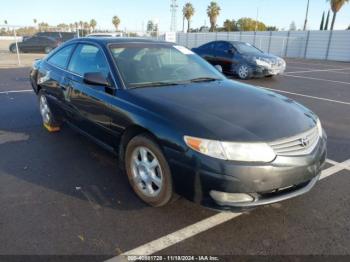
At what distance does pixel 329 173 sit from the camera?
366cm

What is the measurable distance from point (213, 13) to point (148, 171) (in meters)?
65.7

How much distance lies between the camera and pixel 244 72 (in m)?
11.5

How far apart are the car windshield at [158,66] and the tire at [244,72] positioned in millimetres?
7664

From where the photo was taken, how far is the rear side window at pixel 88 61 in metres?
3.50

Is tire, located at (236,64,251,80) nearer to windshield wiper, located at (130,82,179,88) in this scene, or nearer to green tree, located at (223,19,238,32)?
windshield wiper, located at (130,82,179,88)

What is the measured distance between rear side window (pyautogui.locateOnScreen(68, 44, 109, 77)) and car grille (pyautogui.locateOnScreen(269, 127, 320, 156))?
76.7 inches

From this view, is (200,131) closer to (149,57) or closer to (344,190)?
(149,57)

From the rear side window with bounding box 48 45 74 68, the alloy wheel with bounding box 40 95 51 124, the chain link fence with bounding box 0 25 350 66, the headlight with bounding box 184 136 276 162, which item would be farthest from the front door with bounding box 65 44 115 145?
the chain link fence with bounding box 0 25 350 66

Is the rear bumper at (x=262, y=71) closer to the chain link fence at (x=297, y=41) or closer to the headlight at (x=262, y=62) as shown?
the headlight at (x=262, y=62)

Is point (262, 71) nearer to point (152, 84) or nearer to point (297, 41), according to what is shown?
point (152, 84)

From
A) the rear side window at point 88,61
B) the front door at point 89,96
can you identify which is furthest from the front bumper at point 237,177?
the rear side window at point 88,61

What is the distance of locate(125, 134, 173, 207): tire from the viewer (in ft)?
8.74

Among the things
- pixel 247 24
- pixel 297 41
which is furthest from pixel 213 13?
pixel 297 41

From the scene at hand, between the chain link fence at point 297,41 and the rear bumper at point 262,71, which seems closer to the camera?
the rear bumper at point 262,71
